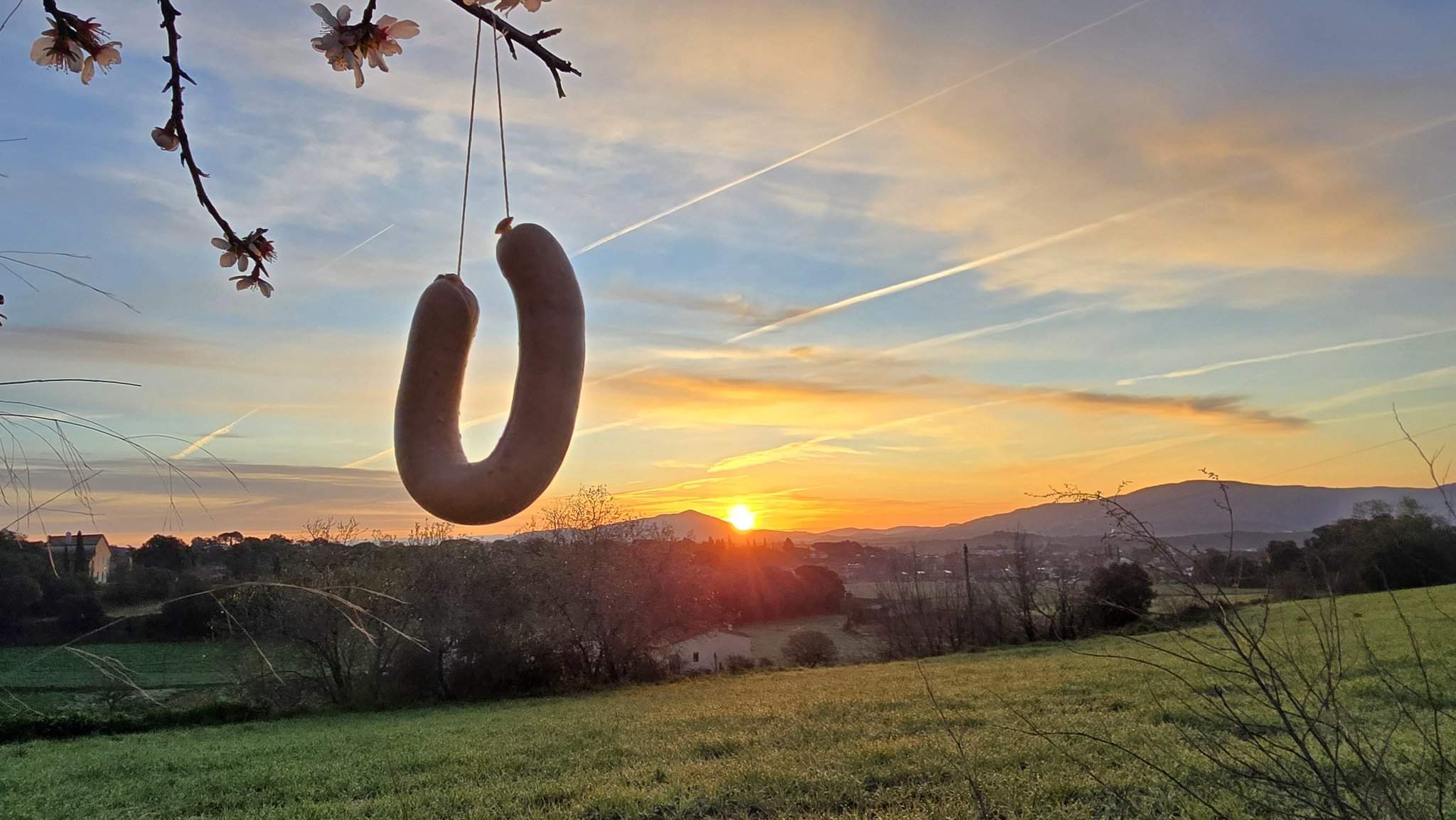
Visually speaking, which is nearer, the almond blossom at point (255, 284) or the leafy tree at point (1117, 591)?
the almond blossom at point (255, 284)

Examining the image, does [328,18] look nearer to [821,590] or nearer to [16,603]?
[16,603]

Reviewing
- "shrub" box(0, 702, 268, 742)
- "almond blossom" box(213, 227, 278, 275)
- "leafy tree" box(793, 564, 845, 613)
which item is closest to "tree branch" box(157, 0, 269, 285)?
"almond blossom" box(213, 227, 278, 275)

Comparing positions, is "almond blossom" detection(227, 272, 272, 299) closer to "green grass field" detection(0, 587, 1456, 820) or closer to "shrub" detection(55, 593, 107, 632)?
"shrub" detection(55, 593, 107, 632)

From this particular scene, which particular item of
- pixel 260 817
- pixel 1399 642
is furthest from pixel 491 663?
→ pixel 1399 642

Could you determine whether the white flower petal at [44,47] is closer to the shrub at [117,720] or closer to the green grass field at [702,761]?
the green grass field at [702,761]

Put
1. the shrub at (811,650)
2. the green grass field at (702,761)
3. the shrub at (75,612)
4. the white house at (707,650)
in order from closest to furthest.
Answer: the shrub at (75,612) → the green grass field at (702,761) → the white house at (707,650) → the shrub at (811,650)

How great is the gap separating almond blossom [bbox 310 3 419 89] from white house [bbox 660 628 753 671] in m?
21.3

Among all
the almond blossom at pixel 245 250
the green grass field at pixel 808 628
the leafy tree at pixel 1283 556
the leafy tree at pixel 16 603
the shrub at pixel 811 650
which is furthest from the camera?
the green grass field at pixel 808 628

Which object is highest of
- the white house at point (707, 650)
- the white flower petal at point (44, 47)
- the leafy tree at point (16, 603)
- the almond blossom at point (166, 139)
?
the white flower petal at point (44, 47)

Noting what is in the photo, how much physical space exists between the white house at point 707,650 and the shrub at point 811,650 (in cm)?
120

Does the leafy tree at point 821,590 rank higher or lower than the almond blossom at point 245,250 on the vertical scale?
lower

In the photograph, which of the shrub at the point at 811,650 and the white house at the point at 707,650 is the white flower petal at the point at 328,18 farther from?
the shrub at the point at 811,650

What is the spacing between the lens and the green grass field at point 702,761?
232 inches

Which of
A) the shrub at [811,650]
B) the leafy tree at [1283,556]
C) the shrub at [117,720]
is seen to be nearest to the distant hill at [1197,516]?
the leafy tree at [1283,556]
